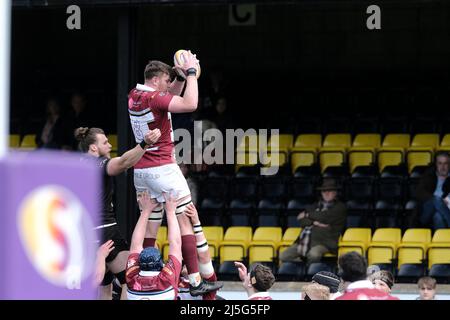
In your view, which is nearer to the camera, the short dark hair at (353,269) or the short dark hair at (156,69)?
the short dark hair at (353,269)

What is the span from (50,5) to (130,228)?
2463mm

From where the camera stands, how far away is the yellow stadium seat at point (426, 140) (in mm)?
14655

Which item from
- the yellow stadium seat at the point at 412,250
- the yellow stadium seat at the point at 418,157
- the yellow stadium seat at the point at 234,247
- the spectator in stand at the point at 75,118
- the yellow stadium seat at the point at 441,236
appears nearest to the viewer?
the yellow stadium seat at the point at 412,250

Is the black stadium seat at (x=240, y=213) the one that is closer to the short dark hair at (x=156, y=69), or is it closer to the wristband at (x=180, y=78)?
the wristband at (x=180, y=78)

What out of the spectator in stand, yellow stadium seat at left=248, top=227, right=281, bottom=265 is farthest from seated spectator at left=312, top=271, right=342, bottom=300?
the spectator in stand

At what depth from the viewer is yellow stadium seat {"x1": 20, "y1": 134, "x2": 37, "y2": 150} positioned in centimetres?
1581

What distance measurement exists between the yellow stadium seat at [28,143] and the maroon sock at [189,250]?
7.62 metres

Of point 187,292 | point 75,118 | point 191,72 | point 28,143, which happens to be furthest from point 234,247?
point 191,72

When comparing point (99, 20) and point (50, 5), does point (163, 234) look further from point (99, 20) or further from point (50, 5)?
point (99, 20)

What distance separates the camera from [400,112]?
16.3 meters

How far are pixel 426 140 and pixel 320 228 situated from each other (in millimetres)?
2716

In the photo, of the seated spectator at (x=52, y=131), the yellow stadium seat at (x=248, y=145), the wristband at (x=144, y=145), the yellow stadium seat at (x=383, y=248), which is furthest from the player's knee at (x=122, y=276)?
the seated spectator at (x=52, y=131)

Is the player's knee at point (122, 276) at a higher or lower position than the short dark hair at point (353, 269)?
lower
